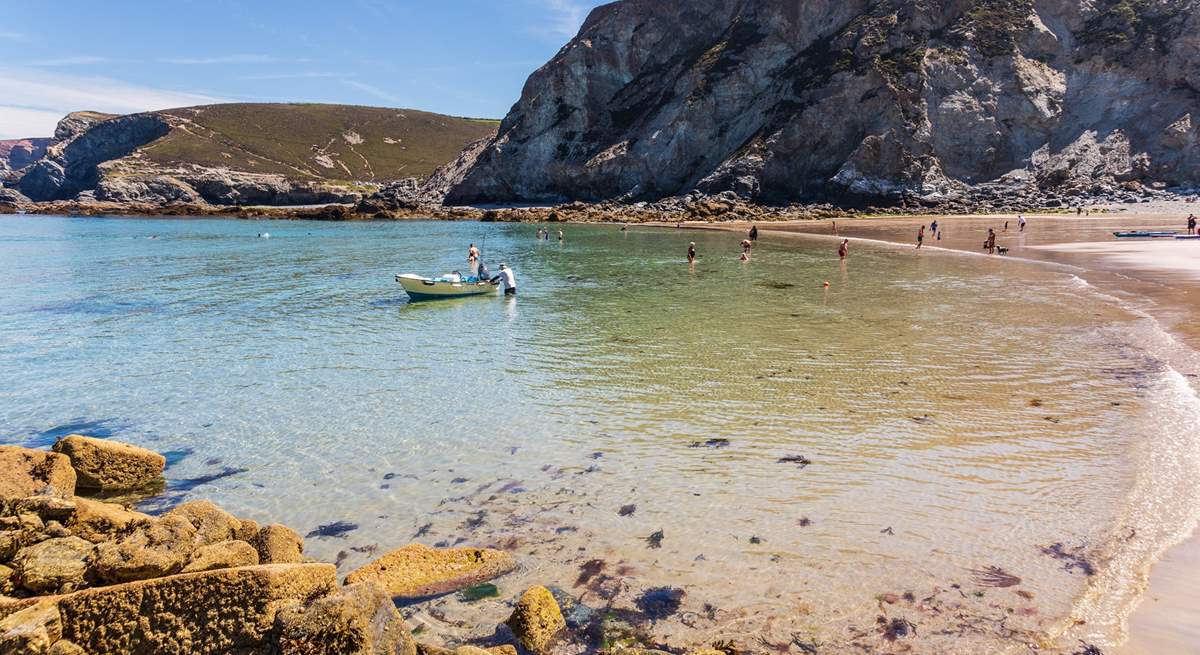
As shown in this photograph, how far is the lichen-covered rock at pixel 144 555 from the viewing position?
233 inches

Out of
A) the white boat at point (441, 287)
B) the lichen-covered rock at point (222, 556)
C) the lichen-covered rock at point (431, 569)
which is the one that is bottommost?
the lichen-covered rock at point (431, 569)

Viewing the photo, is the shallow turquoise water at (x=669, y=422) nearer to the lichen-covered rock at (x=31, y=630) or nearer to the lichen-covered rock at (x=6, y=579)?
the lichen-covered rock at (x=6, y=579)

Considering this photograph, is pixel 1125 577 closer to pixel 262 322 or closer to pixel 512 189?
pixel 262 322

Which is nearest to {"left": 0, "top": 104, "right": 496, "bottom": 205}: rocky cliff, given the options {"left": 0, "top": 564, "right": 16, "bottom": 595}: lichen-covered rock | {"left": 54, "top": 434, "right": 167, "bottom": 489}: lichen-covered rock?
{"left": 54, "top": 434, "right": 167, "bottom": 489}: lichen-covered rock

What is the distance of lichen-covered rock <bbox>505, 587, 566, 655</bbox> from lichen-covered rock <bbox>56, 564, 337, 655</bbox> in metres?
2.01

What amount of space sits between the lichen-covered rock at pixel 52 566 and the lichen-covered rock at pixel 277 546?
150cm

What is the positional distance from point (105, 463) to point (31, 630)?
5.71 metres

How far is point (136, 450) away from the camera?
10.1m

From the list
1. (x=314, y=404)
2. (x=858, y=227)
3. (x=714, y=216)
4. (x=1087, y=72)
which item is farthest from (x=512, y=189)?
(x=314, y=404)

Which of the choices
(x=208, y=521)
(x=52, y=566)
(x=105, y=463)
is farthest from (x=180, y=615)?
(x=105, y=463)

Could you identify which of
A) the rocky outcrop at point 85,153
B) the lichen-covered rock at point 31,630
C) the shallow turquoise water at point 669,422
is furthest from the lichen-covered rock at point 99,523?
the rocky outcrop at point 85,153

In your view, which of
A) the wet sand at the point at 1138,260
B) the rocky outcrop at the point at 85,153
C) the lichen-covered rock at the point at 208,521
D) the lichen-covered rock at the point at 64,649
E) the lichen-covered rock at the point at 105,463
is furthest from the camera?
the rocky outcrop at the point at 85,153

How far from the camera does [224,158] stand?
151 metres

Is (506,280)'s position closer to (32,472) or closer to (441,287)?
(441,287)
